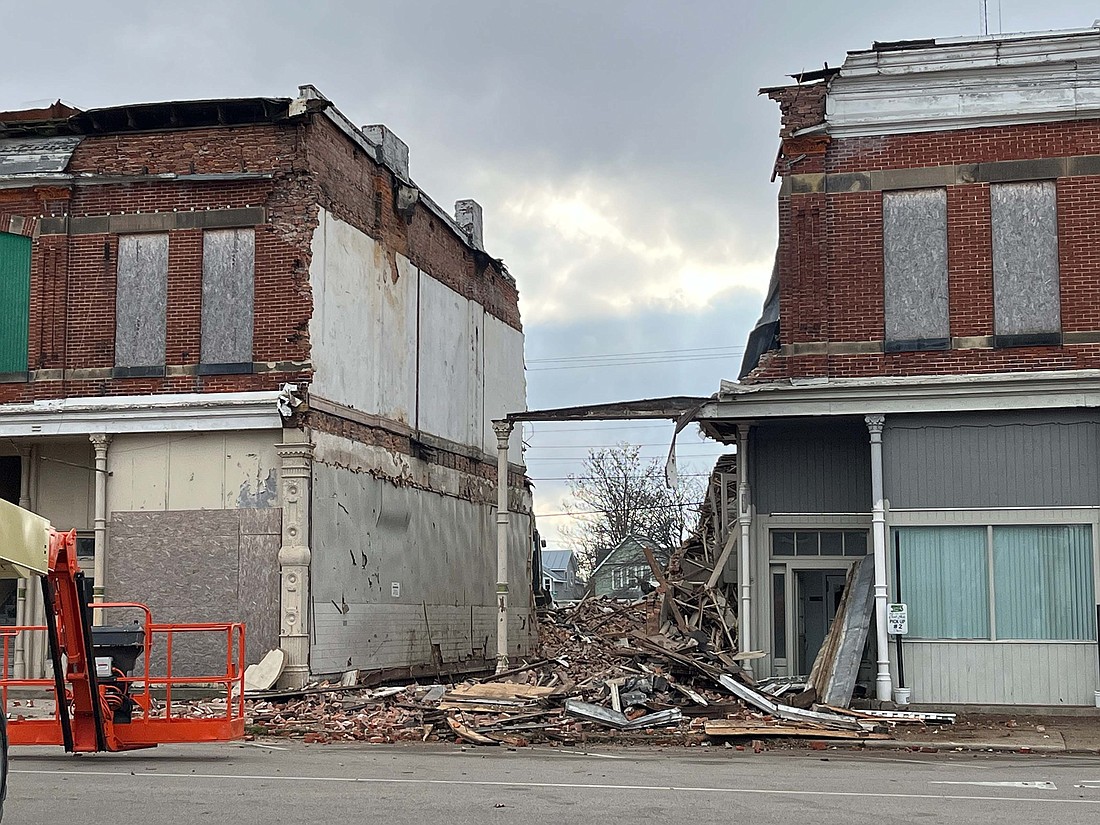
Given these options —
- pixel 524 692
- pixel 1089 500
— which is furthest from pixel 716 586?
pixel 1089 500

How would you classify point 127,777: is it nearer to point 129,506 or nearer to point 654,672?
point 654,672

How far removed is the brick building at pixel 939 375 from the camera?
19.2 metres

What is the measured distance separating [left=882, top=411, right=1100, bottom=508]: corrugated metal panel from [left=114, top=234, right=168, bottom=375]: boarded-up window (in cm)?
1188

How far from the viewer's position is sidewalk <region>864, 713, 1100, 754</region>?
1616cm

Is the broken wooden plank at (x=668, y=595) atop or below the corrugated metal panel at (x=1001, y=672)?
atop

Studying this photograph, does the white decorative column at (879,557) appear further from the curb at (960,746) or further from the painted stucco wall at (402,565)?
the painted stucco wall at (402,565)

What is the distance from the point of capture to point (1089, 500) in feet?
62.8

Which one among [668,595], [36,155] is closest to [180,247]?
[36,155]

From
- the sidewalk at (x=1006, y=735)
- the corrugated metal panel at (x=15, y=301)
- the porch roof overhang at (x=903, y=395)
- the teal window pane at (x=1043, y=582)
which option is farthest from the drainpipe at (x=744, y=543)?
the corrugated metal panel at (x=15, y=301)

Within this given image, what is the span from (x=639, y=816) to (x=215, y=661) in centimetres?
1312

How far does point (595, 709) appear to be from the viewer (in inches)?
698

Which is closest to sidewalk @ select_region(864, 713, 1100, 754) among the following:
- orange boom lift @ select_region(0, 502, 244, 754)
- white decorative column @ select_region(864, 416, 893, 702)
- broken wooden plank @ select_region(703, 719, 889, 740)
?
broken wooden plank @ select_region(703, 719, 889, 740)

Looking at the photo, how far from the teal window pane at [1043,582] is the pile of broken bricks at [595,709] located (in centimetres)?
227

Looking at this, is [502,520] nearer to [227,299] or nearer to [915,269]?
[227,299]
